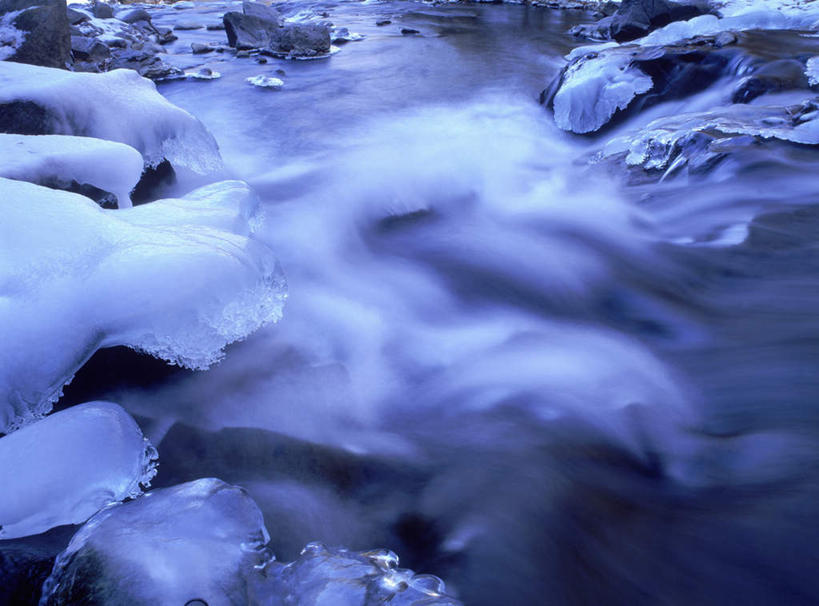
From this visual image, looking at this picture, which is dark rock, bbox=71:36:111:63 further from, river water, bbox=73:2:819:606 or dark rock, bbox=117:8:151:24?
river water, bbox=73:2:819:606

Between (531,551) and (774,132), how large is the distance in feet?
11.8

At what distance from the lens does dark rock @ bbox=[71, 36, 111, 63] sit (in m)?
7.87

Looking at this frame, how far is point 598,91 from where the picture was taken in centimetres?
530

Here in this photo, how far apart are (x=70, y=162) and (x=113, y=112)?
1.00 meters

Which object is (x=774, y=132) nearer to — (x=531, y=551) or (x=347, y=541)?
(x=531, y=551)

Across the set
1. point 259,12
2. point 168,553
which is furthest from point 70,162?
point 259,12

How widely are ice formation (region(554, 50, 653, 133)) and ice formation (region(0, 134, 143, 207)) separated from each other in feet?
13.4

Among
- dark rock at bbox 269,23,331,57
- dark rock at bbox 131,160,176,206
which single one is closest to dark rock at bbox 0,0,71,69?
dark rock at bbox 131,160,176,206

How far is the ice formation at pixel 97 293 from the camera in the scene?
6.24 ft

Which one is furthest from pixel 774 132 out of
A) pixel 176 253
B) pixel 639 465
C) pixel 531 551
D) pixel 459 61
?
pixel 459 61

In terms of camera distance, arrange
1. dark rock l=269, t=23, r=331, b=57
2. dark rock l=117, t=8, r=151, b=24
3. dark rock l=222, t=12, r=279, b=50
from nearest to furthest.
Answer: dark rock l=269, t=23, r=331, b=57, dark rock l=222, t=12, r=279, b=50, dark rock l=117, t=8, r=151, b=24

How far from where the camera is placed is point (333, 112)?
255 inches

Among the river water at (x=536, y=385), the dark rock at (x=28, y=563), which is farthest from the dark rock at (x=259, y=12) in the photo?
the dark rock at (x=28, y=563)

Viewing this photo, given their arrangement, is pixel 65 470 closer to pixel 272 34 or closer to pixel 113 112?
pixel 113 112
